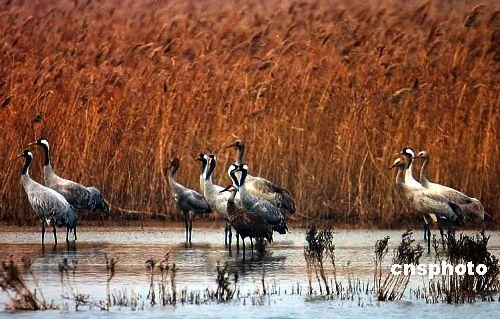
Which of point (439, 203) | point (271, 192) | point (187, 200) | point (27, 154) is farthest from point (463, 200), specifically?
point (27, 154)

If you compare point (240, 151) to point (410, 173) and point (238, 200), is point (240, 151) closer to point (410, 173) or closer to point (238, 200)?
point (238, 200)

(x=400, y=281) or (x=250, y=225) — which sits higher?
(x=250, y=225)

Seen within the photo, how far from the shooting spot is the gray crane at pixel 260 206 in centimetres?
1481

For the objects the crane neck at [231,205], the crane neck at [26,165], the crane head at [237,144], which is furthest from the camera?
the crane head at [237,144]

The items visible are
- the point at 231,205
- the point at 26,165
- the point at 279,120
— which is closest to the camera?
the point at 231,205

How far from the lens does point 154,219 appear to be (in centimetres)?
1689

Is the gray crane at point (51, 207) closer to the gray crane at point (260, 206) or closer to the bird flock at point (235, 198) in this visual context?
the bird flock at point (235, 198)

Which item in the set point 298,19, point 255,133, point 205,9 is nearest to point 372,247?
point 255,133

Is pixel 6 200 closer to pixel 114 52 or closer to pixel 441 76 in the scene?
pixel 114 52

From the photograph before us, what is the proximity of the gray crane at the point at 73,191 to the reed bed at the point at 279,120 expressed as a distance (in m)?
0.56

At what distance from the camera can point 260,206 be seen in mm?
15047

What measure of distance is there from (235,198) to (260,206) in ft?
1.14

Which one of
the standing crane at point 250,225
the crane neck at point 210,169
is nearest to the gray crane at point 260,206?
the crane neck at point 210,169

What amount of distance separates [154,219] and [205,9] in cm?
A: 1449
